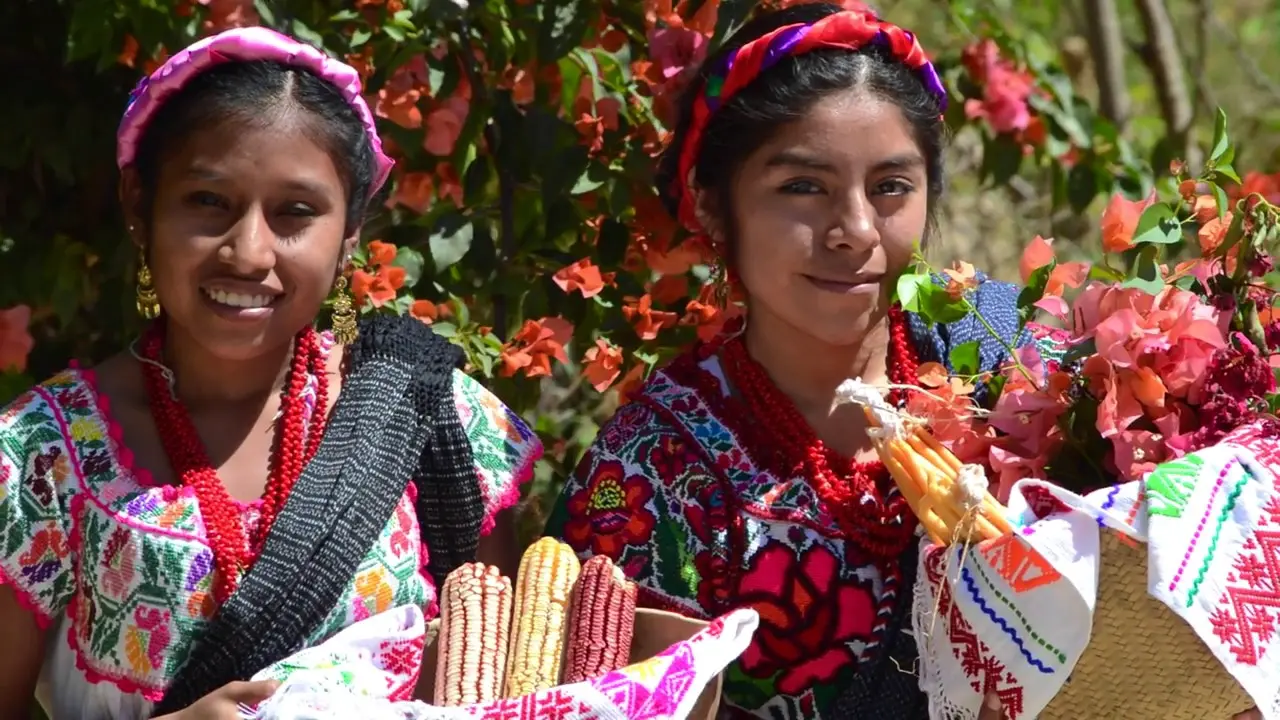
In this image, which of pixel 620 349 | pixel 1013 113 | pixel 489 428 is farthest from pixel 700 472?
pixel 1013 113

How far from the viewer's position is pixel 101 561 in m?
2.49

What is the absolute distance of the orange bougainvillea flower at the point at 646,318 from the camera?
3258 millimetres

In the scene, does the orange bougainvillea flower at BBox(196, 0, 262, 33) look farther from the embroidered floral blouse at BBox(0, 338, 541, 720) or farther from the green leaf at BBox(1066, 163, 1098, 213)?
the green leaf at BBox(1066, 163, 1098, 213)

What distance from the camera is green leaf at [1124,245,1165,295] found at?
2.24 metres

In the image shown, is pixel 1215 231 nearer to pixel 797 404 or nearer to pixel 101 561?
pixel 797 404

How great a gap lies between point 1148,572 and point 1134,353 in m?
0.30

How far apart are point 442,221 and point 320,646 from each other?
1.09 metres

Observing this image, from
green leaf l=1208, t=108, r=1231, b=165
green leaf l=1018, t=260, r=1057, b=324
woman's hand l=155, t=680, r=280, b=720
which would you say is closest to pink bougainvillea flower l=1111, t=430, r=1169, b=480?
green leaf l=1018, t=260, r=1057, b=324

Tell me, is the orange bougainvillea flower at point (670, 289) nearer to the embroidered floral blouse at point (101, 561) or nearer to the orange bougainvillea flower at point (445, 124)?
the orange bougainvillea flower at point (445, 124)

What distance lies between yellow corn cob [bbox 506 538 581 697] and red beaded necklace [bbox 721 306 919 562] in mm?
423

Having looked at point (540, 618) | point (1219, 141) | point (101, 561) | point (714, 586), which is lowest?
point (101, 561)

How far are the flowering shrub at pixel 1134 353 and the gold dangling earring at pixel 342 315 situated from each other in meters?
0.88

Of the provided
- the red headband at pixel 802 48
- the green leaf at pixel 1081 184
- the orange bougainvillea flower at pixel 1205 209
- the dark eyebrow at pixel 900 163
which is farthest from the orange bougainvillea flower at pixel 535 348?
the green leaf at pixel 1081 184

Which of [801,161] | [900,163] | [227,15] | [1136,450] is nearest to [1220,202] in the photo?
[1136,450]
